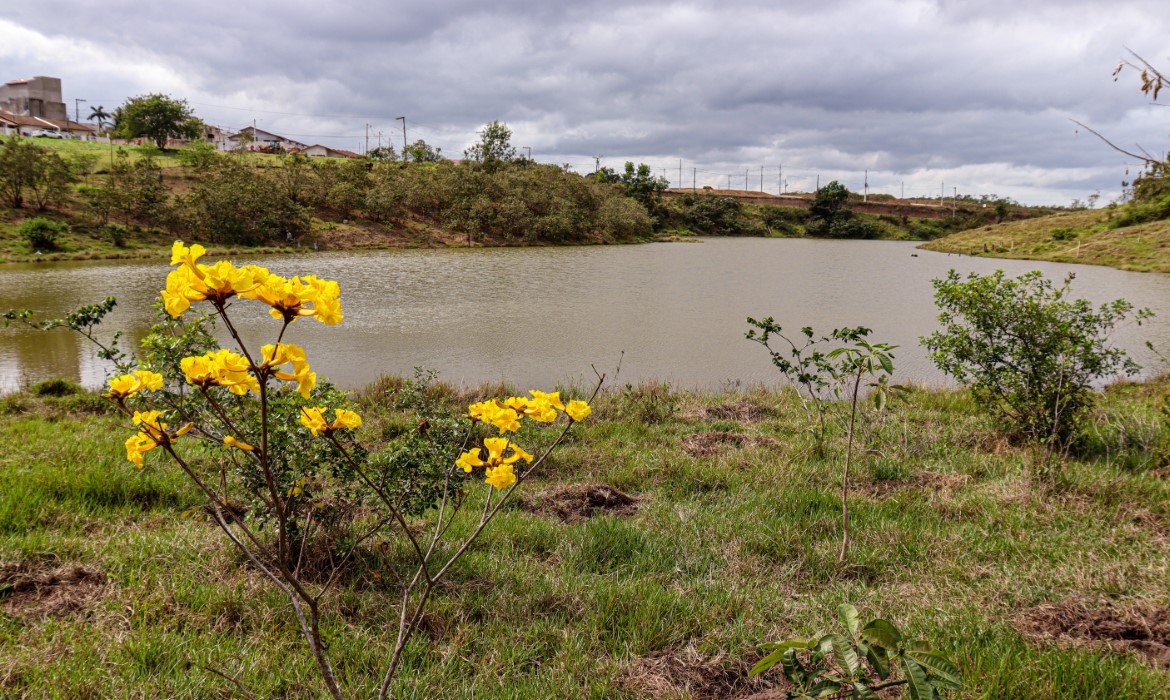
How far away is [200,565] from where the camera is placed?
9.26ft

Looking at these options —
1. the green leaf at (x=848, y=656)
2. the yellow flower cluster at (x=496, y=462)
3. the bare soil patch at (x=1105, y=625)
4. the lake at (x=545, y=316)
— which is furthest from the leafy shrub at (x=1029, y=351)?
the yellow flower cluster at (x=496, y=462)

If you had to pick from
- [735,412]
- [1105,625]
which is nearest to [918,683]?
[1105,625]

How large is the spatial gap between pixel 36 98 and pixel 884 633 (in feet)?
364

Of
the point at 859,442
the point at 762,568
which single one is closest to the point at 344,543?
the point at 762,568

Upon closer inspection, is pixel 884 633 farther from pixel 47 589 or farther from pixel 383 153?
pixel 383 153

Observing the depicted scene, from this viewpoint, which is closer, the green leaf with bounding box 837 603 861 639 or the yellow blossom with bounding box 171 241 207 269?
the yellow blossom with bounding box 171 241 207 269

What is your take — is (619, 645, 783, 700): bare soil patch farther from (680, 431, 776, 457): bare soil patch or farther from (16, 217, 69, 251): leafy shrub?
(16, 217, 69, 251): leafy shrub

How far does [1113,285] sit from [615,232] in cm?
3594

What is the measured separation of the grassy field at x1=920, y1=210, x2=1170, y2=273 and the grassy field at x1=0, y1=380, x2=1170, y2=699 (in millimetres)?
34946

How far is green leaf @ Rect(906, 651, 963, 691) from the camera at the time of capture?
116 centimetres

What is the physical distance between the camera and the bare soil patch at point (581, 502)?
12.9 ft

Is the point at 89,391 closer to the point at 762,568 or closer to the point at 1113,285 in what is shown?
the point at 762,568

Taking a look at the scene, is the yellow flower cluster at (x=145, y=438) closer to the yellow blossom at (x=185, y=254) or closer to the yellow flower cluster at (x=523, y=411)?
the yellow blossom at (x=185, y=254)

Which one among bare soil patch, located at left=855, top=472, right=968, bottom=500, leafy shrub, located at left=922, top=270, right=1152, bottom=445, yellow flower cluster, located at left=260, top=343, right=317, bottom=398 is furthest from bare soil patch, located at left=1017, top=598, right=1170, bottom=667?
yellow flower cluster, located at left=260, top=343, right=317, bottom=398
